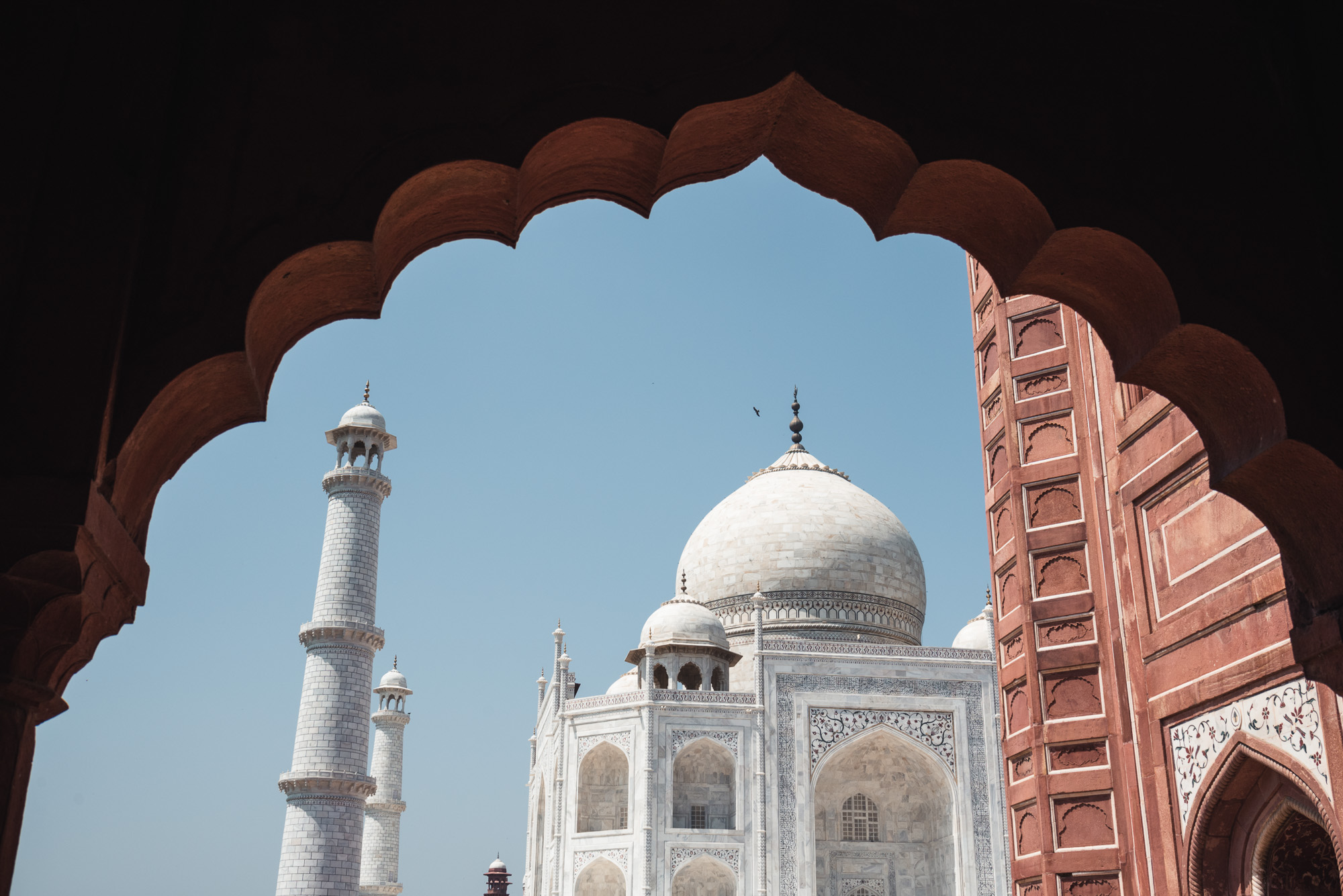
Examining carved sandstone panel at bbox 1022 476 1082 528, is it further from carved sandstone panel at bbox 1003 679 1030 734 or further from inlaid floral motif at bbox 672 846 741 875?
inlaid floral motif at bbox 672 846 741 875

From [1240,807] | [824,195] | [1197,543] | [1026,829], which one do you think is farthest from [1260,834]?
[824,195]

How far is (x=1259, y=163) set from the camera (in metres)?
3.28

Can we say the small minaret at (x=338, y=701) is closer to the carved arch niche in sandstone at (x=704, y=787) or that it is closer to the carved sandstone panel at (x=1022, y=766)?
the carved arch niche in sandstone at (x=704, y=787)

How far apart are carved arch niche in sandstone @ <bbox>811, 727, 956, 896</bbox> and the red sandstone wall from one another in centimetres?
1620

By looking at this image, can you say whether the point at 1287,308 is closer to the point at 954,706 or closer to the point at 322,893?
the point at 322,893

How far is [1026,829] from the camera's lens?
23.0ft

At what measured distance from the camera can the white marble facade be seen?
72.6 feet

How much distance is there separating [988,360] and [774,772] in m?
15.6

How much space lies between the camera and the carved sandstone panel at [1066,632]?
693 cm

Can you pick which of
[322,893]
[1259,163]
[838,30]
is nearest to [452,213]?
[838,30]

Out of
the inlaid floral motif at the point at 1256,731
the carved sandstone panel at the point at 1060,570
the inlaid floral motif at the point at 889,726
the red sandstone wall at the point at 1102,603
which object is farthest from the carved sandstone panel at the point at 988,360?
the inlaid floral motif at the point at 889,726

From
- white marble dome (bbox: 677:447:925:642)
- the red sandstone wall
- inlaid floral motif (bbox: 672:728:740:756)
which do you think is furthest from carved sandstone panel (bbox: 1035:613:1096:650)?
white marble dome (bbox: 677:447:925:642)

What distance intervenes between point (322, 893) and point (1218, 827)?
1511 centimetres

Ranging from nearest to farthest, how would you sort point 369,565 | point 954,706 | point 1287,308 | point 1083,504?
point 1287,308 → point 1083,504 → point 369,565 → point 954,706
